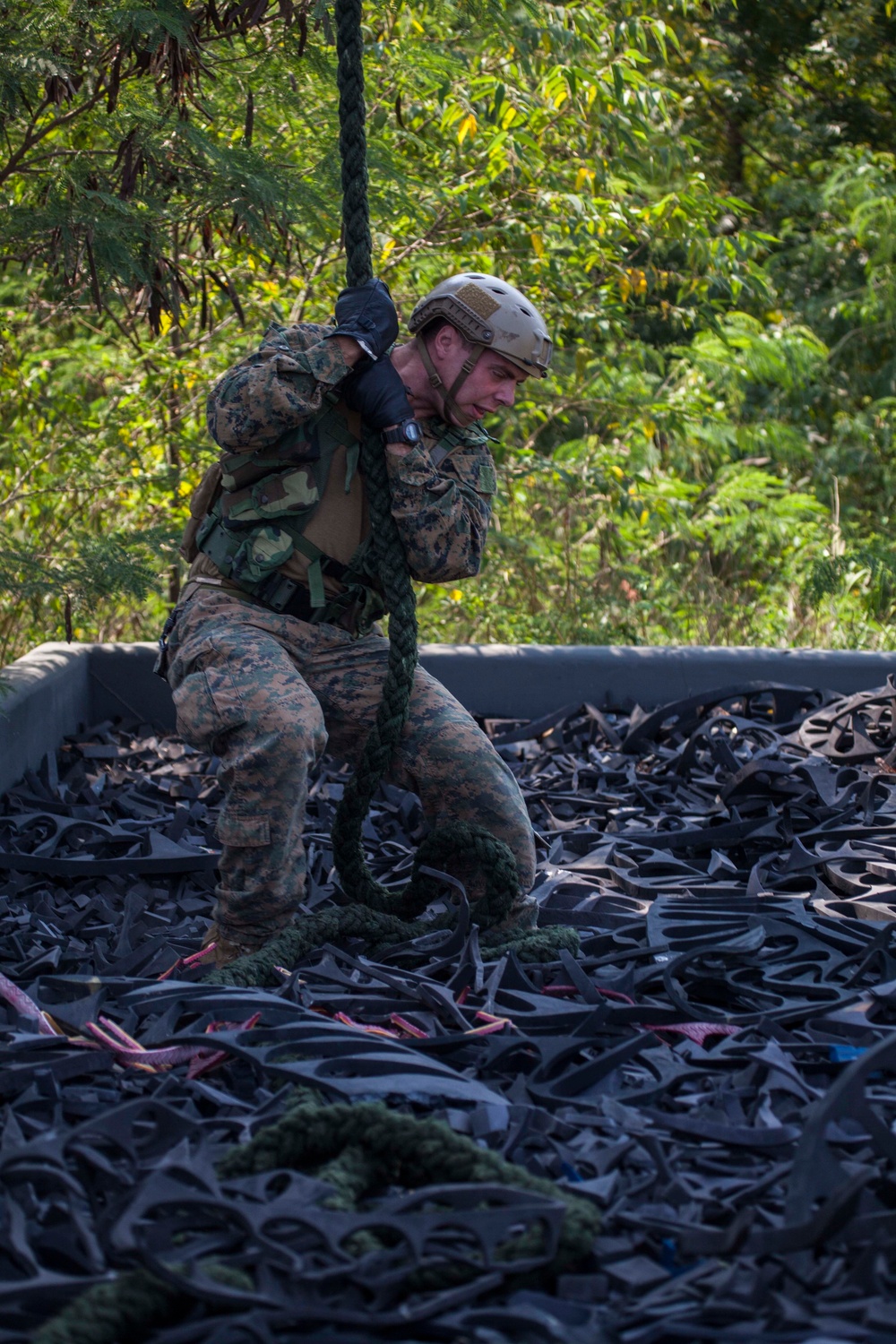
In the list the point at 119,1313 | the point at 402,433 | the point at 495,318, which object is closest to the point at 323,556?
the point at 402,433

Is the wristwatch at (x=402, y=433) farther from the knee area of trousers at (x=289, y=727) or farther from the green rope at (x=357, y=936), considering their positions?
the green rope at (x=357, y=936)

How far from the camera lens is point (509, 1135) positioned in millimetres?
2320

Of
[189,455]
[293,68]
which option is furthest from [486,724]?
[293,68]

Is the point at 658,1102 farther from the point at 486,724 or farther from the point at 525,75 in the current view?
the point at 525,75

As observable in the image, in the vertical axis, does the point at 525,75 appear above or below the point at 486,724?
above

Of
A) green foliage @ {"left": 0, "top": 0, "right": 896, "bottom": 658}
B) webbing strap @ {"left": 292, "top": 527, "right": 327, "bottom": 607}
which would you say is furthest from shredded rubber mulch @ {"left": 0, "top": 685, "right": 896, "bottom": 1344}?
green foliage @ {"left": 0, "top": 0, "right": 896, "bottom": 658}

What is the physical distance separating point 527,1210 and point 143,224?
352 cm

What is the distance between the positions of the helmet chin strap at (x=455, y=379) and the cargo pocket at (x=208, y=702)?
0.85 metres

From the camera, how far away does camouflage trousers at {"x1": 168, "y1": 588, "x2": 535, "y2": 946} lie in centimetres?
320

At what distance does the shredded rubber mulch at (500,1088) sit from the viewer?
1900mm

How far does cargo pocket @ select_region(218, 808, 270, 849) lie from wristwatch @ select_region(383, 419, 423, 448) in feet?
3.13

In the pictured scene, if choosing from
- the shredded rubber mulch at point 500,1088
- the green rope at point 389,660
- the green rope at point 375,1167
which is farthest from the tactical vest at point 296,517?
the green rope at point 375,1167

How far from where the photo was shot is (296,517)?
3490 mm

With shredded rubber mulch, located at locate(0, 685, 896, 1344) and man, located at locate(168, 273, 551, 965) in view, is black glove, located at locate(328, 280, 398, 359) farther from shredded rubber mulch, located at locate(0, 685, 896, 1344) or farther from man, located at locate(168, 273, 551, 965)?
shredded rubber mulch, located at locate(0, 685, 896, 1344)
